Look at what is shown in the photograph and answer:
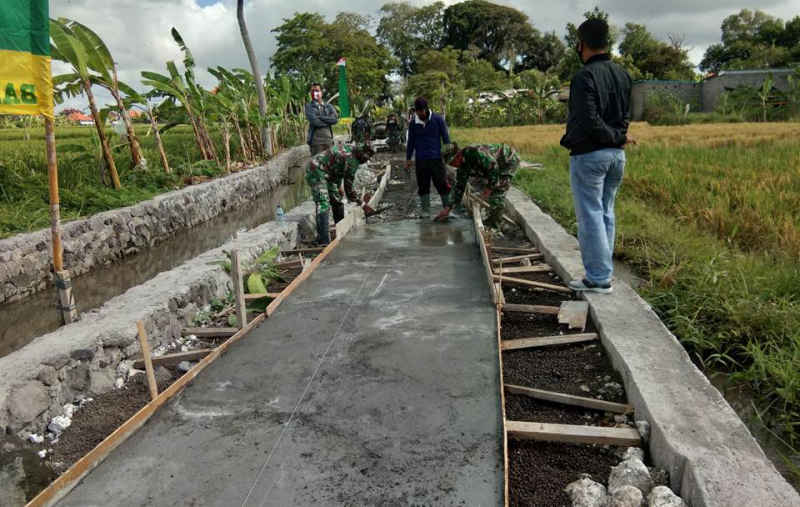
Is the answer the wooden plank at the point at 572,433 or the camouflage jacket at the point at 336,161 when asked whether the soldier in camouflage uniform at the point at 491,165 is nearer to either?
the camouflage jacket at the point at 336,161

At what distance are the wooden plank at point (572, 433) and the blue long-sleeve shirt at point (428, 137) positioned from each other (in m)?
5.21

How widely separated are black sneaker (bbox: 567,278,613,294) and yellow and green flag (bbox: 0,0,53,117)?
373 centimetres

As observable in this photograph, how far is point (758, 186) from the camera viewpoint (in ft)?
21.2

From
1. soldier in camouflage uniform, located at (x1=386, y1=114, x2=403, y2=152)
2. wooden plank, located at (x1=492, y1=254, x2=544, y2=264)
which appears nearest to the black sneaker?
wooden plank, located at (x1=492, y1=254, x2=544, y2=264)

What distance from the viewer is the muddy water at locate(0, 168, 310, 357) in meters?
4.67

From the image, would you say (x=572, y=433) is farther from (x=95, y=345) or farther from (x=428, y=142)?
(x=428, y=142)

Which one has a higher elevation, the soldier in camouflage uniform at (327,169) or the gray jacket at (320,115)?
the gray jacket at (320,115)

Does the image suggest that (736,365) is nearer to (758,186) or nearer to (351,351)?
(351,351)

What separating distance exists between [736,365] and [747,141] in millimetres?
10528

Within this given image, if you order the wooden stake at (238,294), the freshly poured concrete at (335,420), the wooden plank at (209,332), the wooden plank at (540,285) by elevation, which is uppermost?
the wooden stake at (238,294)

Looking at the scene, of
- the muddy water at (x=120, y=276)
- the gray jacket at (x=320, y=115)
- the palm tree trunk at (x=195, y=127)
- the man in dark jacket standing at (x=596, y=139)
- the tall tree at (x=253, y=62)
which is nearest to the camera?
the man in dark jacket standing at (x=596, y=139)

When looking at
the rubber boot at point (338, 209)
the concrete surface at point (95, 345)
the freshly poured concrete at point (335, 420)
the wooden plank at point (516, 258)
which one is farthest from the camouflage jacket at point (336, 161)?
the freshly poured concrete at point (335, 420)

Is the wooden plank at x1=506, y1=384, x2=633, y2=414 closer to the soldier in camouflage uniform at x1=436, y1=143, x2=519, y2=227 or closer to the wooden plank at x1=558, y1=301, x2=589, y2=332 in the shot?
the wooden plank at x1=558, y1=301, x2=589, y2=332

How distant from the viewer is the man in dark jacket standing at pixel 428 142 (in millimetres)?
7227
